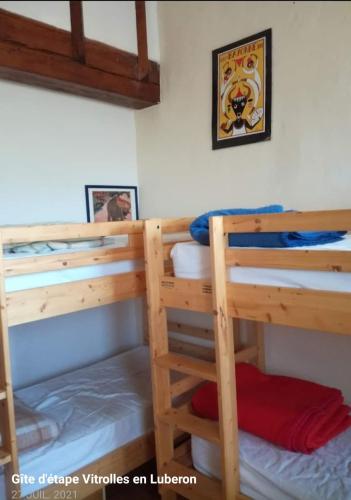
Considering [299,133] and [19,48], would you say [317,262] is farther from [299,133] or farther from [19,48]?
[19,48]

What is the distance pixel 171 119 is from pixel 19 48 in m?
1.08

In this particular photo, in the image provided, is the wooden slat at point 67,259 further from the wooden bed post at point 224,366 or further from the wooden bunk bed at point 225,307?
the wooden bed post at point 224,366

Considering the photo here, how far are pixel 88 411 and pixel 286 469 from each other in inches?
40.2

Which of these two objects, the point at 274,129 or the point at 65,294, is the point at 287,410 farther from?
the point at 274,129

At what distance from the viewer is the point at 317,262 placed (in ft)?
4.13

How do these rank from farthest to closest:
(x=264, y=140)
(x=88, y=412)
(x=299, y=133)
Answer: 1. (x=264, y=140)
2. (x=299, y=133)
3. (x=88, y=412)

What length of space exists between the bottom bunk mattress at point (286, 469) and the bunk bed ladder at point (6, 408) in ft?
2.67

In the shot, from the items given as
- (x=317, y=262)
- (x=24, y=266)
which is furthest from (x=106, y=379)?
(x=317, y=262)

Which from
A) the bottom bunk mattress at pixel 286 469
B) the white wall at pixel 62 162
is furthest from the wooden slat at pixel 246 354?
the white wall at pixel 62 162

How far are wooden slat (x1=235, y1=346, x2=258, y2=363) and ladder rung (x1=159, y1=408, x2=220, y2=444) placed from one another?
1.82 ft

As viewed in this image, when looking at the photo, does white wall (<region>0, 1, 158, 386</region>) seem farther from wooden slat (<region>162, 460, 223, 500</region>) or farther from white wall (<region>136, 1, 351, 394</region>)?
wooden slat (<region>162, 460, 223, 500</region>)

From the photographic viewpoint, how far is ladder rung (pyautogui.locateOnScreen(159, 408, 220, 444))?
5.40ft

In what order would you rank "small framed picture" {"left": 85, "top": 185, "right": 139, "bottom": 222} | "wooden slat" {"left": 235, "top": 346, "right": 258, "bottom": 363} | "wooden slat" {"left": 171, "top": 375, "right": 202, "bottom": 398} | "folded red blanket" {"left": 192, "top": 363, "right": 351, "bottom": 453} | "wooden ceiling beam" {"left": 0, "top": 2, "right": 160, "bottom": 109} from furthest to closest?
1. "small framed picture" {"left": 85, "top": 185, "right": 139, "bottom": 222}
2. "wooden slat" {"left": 235, "top": 346, "right": 258, "bottom": 363}
3. "wooden ceiling beam" {"left": 0, "top": 2, "right": 160, "bottom": 109}
4. "wooden slat" {"left": 171, "top": 375, "right": 202, "bottom": 398}
5. "folded red blanket" {"left": 192, "top": 363, "right": 351, "bottom": 453}

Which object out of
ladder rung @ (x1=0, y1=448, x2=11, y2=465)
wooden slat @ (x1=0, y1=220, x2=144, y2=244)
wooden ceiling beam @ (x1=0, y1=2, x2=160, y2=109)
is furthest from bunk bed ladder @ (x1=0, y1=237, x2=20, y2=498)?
wooden ceiling beam @ (x1=0, y1=2, x2=160, y2=109)
